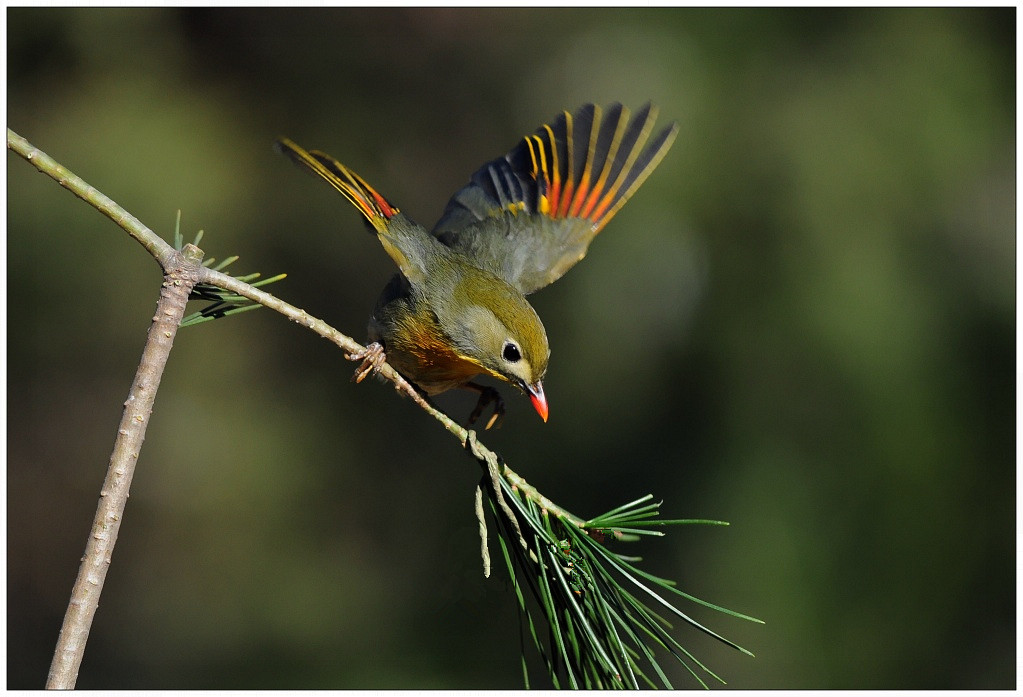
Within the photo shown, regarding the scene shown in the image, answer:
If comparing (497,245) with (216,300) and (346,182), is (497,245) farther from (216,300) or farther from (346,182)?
(216,300)

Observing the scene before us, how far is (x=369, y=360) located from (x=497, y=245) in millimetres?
706

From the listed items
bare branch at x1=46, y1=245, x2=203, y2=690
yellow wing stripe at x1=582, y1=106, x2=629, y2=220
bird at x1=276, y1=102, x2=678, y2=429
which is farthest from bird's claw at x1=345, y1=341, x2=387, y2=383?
yellow wing stripe at x1=582, y1=106, x2=629, y2=220

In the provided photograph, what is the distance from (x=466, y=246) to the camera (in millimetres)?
2754

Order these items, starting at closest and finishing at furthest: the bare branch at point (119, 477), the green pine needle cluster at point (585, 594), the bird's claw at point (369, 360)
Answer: the bare branch at point (119, 477), the green pine needle cluster at point (585, 594), the bird's claw at point (369, 360)

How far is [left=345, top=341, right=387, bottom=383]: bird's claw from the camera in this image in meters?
2.13

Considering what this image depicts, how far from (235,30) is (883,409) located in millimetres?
3685

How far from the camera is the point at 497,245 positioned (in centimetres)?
279

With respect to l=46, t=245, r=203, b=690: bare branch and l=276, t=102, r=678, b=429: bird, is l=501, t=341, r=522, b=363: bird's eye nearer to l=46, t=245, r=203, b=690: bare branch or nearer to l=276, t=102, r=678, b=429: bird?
l=276, t=102, r=678, b=429: bird

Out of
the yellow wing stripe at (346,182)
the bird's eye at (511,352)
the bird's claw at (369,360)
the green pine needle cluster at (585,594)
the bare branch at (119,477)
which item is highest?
the yellow wing stripe at (346,182)

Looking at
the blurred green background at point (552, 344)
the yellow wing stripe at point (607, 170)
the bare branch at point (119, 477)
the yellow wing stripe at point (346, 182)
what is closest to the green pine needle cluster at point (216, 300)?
the bare branch at point (119, 477)

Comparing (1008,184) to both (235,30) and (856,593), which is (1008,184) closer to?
(856,593)

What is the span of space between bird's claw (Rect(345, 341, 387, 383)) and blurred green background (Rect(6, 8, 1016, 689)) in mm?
387

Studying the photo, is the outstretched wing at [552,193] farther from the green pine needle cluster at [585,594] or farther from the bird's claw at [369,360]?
the green pine needle cluster at [585,594]

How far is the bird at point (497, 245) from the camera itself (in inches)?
87.0
